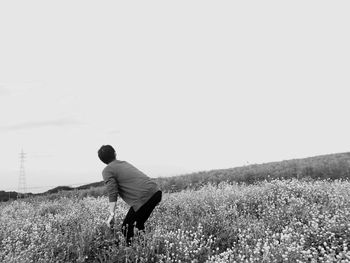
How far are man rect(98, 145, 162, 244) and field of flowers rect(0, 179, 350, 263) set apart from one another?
28 cm

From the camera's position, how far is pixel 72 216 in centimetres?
797

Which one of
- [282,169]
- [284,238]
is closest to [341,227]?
[284,238]

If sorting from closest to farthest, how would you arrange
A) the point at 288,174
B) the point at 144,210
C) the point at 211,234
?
the point at 144,210 → the point at 211,234 → the point at 288,174

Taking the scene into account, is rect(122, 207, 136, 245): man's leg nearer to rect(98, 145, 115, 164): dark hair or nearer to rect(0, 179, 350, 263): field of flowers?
rect(0, 179, 350, 263): field of flowers

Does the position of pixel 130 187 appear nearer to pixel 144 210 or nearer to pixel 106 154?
pixel 144 210

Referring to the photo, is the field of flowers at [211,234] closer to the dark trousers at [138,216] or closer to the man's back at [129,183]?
the dark trousers at [138,216]

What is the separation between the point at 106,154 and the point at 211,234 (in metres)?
2.22

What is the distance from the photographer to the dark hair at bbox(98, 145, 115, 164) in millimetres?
5957

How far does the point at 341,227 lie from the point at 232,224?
1708mm

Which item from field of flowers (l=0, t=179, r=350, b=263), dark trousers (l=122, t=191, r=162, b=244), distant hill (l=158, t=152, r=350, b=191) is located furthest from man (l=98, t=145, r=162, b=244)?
distant hill (l=158, t=152, r=350, b=191)

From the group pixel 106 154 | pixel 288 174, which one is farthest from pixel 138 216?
pixel 288 174

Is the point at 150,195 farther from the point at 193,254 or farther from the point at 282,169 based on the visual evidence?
the point at 282,169

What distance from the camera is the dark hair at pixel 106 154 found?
5.96m

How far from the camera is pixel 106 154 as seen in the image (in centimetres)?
597
